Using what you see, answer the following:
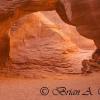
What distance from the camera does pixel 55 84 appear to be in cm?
325

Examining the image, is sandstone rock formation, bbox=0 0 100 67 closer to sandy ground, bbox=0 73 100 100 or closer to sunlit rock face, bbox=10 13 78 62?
sunlit rock face, bbox=10 13 78 62

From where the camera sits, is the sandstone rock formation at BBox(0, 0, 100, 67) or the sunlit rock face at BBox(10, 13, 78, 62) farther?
the sunlit rock face at BBox(10, 13, 78, 62)

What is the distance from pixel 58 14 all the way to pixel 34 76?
1.99ft

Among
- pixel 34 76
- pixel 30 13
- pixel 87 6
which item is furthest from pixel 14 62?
pixel 87 6

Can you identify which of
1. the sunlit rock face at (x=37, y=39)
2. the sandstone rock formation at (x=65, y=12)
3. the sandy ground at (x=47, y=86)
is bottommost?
the sandy ground at (x=47, y=86)

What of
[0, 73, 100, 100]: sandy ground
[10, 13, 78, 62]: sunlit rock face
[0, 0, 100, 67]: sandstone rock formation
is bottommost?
[0, 73, 100, 100]: sandy ground

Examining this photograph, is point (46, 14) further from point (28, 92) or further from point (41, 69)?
point (28, 92)

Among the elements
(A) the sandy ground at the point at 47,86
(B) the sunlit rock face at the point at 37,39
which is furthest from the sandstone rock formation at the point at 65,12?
(A) the sandy ground at the point at 47,86

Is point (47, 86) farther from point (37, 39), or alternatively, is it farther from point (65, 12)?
point (65, 12)

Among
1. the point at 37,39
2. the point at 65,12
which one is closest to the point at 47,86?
the point at 37,39

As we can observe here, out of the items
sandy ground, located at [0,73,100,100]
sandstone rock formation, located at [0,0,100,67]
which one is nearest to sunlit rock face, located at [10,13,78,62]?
sandstone rock formation, located at [0,0,100,67]

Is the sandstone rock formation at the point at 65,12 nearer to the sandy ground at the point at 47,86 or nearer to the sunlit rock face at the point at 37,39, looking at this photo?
the sunlit rock face at the point at 37,39

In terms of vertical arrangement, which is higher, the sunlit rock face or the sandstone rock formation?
the sandstone rock formation

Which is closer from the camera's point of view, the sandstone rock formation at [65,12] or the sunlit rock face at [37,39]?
the sandstone rock formation at [65,12]
